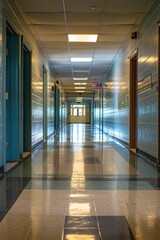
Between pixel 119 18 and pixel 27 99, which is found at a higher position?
pixel 119 18

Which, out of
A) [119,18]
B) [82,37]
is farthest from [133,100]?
[119,18]

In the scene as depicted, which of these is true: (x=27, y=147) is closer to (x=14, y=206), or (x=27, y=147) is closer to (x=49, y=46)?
(x=49, y=46)

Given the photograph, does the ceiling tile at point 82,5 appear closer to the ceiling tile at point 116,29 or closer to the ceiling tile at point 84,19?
the ceiling tile at point 84,19

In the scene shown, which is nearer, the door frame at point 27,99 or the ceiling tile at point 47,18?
the ceiling tile at point 47,18

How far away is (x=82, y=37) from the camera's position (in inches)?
394

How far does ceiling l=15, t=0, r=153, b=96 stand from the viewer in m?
7.10

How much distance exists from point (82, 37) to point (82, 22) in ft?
5.28

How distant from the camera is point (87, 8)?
731 centimetres

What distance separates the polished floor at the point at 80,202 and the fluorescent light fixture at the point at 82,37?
4402mm

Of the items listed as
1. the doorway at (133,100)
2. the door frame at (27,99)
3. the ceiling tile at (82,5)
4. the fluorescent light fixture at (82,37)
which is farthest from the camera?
the doorway at (133,100)

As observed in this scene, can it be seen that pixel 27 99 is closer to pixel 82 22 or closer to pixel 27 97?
pixel 27 97

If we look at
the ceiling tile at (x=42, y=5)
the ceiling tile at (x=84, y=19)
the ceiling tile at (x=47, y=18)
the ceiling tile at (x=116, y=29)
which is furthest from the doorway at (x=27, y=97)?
the ceiling tile at (x=116, y=29)

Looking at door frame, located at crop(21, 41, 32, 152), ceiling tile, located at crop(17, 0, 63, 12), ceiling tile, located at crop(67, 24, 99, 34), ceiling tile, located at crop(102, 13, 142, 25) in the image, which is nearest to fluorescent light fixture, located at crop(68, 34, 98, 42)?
ceiling tile, located at crop(67, 24, 99, 34)

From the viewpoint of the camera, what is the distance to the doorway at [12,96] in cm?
710
